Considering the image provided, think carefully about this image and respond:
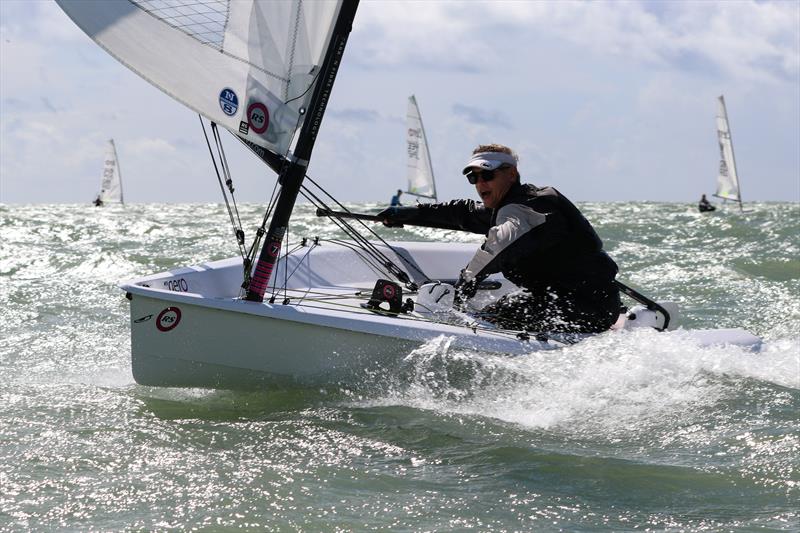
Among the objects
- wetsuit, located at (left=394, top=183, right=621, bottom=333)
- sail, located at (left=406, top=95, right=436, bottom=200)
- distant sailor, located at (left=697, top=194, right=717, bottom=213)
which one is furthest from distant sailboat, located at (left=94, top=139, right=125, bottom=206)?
wetsuit, located at (left=394, top=183, right=621, bottom=333)

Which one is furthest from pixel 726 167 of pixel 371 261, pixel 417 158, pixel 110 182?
pixel 371 261

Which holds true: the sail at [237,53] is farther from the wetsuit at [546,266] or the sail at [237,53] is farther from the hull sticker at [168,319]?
the wetsuit at [546,266]

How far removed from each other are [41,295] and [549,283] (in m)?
5.56

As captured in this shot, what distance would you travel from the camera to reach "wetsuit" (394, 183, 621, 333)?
169 inches

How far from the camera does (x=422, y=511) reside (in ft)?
9.89

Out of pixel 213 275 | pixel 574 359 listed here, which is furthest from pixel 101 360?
pixel 574 359

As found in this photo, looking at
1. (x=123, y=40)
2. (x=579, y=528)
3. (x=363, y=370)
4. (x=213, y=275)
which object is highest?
(x=123, y=40)

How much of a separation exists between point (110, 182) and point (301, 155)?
108ft

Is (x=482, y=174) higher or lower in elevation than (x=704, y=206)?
lower

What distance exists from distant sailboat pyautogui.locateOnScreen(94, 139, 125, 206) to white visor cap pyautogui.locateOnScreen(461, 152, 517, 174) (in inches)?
1295

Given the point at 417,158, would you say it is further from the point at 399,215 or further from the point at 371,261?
the point at 399,215

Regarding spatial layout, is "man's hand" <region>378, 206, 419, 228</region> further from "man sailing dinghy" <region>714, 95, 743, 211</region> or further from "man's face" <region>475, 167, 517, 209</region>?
"man sailing dinghy" <region>714, 95, 743, 211</region>

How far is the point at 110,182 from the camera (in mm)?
35844

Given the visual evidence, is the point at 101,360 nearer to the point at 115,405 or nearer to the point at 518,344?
the point at 115,405
